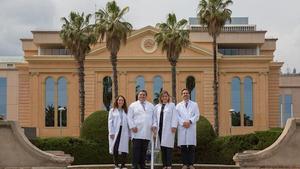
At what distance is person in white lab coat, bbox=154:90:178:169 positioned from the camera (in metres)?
14.0

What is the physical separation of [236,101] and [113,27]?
1876 centimetres

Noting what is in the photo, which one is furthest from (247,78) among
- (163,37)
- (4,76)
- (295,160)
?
(295,160)

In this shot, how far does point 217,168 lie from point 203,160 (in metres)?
5.96

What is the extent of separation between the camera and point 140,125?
1395 cm

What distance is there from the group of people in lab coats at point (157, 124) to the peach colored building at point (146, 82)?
45.5 meters

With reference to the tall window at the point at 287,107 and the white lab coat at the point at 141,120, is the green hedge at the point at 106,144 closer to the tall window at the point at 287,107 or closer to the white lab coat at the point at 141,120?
the white lab coat at the point at 141,120

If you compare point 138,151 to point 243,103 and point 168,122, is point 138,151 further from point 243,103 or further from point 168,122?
point 243,103

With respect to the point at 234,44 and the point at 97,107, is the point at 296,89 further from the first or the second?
the point at 97,107

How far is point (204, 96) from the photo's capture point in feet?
198

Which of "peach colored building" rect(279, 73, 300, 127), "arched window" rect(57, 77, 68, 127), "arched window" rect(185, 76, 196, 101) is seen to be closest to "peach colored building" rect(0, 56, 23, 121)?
"arched window" rect(57, 77, 68, 127)

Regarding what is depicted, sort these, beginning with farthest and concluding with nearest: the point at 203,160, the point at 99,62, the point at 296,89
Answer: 1. the point at 296,89
2. the point at 99,62
3. the point at 203,160

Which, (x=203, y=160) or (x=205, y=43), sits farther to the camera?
(x=205, y=43)

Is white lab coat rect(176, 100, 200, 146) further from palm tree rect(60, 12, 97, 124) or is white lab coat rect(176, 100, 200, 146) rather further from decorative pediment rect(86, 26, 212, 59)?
decorative pediment rect(86, 26, 212, 59)

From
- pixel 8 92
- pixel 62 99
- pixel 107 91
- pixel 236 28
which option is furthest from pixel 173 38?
pixel 8 92
